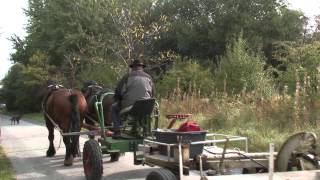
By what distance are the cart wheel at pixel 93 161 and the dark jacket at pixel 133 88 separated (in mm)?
1231

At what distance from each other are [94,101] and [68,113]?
89 centimetres

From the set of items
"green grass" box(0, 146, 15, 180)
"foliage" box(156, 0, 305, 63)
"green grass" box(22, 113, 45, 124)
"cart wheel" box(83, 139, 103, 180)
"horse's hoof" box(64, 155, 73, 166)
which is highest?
"foliage" box(156, 0, 305, 63)

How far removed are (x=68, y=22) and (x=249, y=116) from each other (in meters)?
39.6

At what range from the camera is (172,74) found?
3017 cm

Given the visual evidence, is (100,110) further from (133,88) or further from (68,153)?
(68,153)

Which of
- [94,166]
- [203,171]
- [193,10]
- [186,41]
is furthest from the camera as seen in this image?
[193,10]

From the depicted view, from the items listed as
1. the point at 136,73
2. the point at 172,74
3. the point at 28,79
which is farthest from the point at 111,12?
the point at 28,79

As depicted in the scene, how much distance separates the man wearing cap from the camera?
1023cm

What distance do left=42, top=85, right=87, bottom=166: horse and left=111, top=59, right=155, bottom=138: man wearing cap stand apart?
183cm

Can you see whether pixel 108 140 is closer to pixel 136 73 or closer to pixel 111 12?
pixel 136 73

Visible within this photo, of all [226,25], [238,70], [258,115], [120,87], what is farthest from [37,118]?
[120,87]

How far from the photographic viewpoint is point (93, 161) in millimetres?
9195

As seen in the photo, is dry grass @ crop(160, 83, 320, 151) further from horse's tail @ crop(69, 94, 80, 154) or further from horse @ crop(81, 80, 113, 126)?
horse's tail @ crop(69, 94, 80, 154)

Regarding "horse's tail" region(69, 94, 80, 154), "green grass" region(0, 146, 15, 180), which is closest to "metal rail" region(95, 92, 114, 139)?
"horse's tail" region(69, 94, 80, 154)
